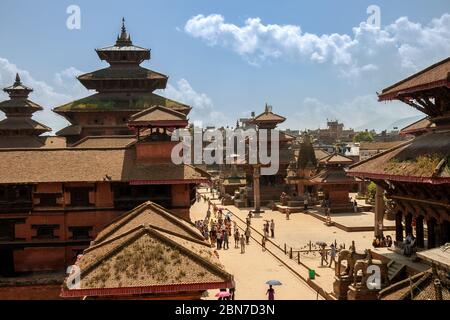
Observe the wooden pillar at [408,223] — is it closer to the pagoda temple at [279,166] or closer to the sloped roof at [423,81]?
the sloped roof at [423,81]

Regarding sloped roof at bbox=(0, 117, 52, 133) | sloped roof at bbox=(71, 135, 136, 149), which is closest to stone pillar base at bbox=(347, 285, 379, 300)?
sloped roof at bbox=(71, 135, 136, 149)

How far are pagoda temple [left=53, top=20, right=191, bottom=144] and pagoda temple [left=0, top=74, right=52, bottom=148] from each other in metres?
2.55

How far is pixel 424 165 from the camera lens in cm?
1902

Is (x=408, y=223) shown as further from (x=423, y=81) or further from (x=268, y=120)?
(x=268, y=120)

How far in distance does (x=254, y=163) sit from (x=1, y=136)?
27907 millimetres

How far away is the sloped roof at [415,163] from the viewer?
17.8m

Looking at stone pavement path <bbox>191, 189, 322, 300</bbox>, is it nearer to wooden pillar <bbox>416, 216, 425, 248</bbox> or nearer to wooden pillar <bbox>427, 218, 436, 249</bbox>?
wooden pillar <bbox>416, 216, 425, 248</bbox>

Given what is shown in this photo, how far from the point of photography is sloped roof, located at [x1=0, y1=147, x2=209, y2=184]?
25.7 m

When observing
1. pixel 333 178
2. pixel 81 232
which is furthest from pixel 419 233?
pixel 333 178

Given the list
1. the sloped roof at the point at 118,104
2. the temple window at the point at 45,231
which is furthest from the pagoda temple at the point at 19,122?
the temple window at the point at 45,231

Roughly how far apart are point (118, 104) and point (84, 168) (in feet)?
60.0
